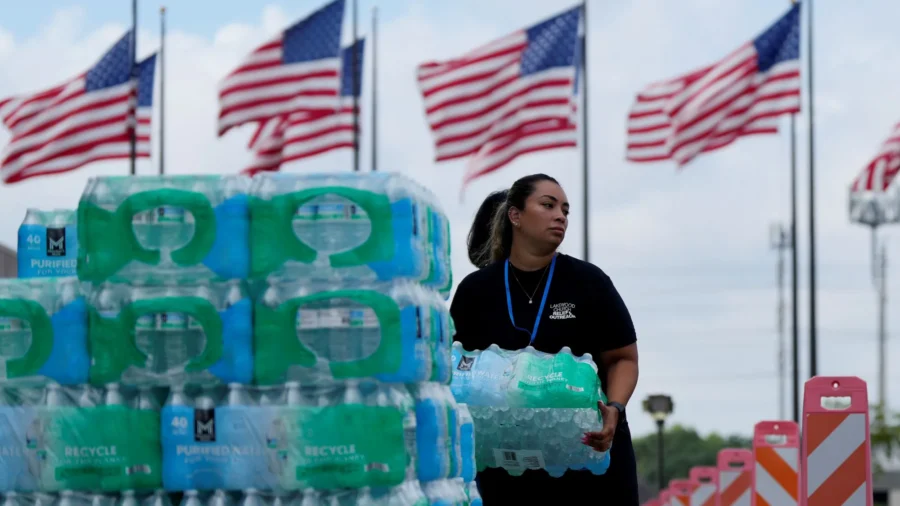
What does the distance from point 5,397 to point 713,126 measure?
2292 cm

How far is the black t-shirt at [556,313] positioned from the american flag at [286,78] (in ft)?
66.5

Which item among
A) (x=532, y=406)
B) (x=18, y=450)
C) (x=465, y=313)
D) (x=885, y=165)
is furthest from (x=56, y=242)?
(x=885, y=165)

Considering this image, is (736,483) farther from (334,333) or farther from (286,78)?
(286,78)

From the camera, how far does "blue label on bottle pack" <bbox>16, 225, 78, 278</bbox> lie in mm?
8273

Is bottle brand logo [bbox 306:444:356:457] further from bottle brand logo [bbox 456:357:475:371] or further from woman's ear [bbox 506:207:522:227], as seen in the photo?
woman's ear [bbox 506:207:522:227]

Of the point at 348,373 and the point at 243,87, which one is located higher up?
the point at 243,87

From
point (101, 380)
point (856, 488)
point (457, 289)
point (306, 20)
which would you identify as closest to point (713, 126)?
point (306, 20)

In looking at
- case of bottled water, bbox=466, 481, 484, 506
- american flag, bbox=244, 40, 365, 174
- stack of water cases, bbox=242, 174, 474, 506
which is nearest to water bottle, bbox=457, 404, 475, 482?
case of bottled water, bbox=466, 481, 484, 506

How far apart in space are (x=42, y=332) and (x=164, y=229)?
0.63 metres

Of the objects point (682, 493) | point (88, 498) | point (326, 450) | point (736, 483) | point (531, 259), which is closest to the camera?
point (326, 450)

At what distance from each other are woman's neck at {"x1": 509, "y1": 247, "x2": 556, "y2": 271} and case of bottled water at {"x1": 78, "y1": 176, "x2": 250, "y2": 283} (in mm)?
1690

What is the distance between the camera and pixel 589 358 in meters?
7.58

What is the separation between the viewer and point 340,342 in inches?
261

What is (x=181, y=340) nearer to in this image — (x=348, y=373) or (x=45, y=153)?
(x=348, y=373)
